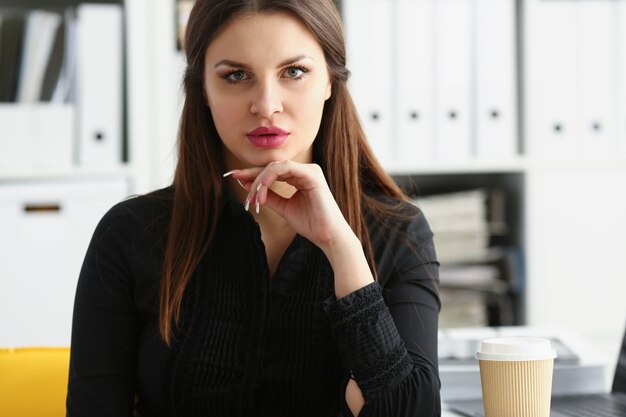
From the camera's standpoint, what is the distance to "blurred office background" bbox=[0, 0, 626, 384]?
229 centimetres

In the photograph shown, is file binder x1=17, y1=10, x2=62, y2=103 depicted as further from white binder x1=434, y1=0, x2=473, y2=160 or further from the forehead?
the forehead

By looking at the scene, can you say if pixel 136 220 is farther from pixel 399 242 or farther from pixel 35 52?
pixel 35 52

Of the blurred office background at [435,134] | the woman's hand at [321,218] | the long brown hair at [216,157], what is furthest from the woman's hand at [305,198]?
the blurred office background at [435,134]

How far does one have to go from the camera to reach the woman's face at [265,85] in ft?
4.01

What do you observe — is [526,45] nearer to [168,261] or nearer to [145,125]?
[145,125]

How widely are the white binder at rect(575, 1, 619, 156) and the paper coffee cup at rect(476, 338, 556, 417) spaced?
62.4 inches

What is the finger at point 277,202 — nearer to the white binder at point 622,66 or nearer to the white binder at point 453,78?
the white binder at point 453,78

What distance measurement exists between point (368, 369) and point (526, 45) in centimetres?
149

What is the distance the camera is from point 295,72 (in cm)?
126

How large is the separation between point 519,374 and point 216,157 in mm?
609

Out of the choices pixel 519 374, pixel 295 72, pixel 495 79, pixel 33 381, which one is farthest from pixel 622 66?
pixel 33 381

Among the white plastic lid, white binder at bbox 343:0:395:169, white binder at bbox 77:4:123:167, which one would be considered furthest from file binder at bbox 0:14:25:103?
the white plastic lid

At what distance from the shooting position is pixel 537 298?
2479mm

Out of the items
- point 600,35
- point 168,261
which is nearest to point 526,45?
point 600,35
